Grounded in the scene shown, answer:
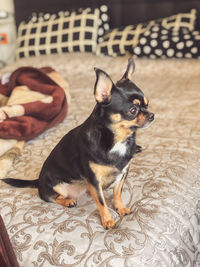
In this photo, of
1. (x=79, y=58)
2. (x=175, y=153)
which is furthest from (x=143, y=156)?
(x=79, y=58)

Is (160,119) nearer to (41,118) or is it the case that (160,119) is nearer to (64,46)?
(41,118)

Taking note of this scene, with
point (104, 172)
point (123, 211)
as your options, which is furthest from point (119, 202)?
point (104, 172)

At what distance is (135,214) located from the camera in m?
1.04

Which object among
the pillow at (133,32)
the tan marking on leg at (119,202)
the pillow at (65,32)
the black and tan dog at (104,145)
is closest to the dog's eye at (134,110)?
the black and tan dog at (104,145)

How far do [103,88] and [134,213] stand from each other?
45cm

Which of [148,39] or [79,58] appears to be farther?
[79,58]

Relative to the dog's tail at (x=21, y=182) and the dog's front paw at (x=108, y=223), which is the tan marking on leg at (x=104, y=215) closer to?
the dog's front paw at (x=108, y=223)

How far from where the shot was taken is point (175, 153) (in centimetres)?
140

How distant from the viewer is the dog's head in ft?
3.03

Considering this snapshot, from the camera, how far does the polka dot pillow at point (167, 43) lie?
235cm

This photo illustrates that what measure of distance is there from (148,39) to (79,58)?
0.64 m

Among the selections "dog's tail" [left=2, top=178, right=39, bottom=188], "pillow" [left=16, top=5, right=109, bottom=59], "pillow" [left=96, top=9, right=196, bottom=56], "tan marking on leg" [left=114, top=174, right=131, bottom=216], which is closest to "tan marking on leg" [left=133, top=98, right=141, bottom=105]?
"tan marking on leg" [left=114, top=174, right=131, bottom=216]

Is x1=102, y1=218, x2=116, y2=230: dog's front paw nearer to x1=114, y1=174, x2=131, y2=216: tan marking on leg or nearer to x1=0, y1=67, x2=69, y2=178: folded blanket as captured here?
x1=114, y1=174, x2=131, y2=216: tan marking on leg

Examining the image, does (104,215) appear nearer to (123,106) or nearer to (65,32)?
(123,106)
